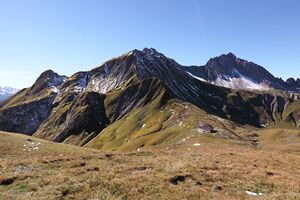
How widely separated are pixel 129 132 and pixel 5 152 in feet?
359

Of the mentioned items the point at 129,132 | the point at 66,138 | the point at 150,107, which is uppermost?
the point at 150,107

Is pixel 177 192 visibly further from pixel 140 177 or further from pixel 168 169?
pixel 168 169

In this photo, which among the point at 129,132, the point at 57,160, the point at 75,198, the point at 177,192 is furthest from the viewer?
the point at 129,132

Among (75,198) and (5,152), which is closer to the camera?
(75,198)

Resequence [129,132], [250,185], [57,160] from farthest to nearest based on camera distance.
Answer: [129,132], [57,160], [250,185]

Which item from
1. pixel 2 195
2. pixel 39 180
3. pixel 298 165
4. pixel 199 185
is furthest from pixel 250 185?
pixel 2 195

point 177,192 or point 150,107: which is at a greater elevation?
point 150,107

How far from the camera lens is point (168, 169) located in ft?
77.7

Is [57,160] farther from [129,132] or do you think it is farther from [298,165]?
[129,132]

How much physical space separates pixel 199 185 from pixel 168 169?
598 cm

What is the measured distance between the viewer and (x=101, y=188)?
1609 cm

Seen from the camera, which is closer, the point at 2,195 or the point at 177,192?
the point at 2,195

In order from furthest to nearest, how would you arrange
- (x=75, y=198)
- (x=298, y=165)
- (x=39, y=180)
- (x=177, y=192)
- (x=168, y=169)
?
(x=298, y=165)
(x=168, y=169)
(x=39, y=180)
(x=177, y=192)
(x=75, y=198)

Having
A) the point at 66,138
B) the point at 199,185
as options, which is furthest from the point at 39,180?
the point at 66,138
